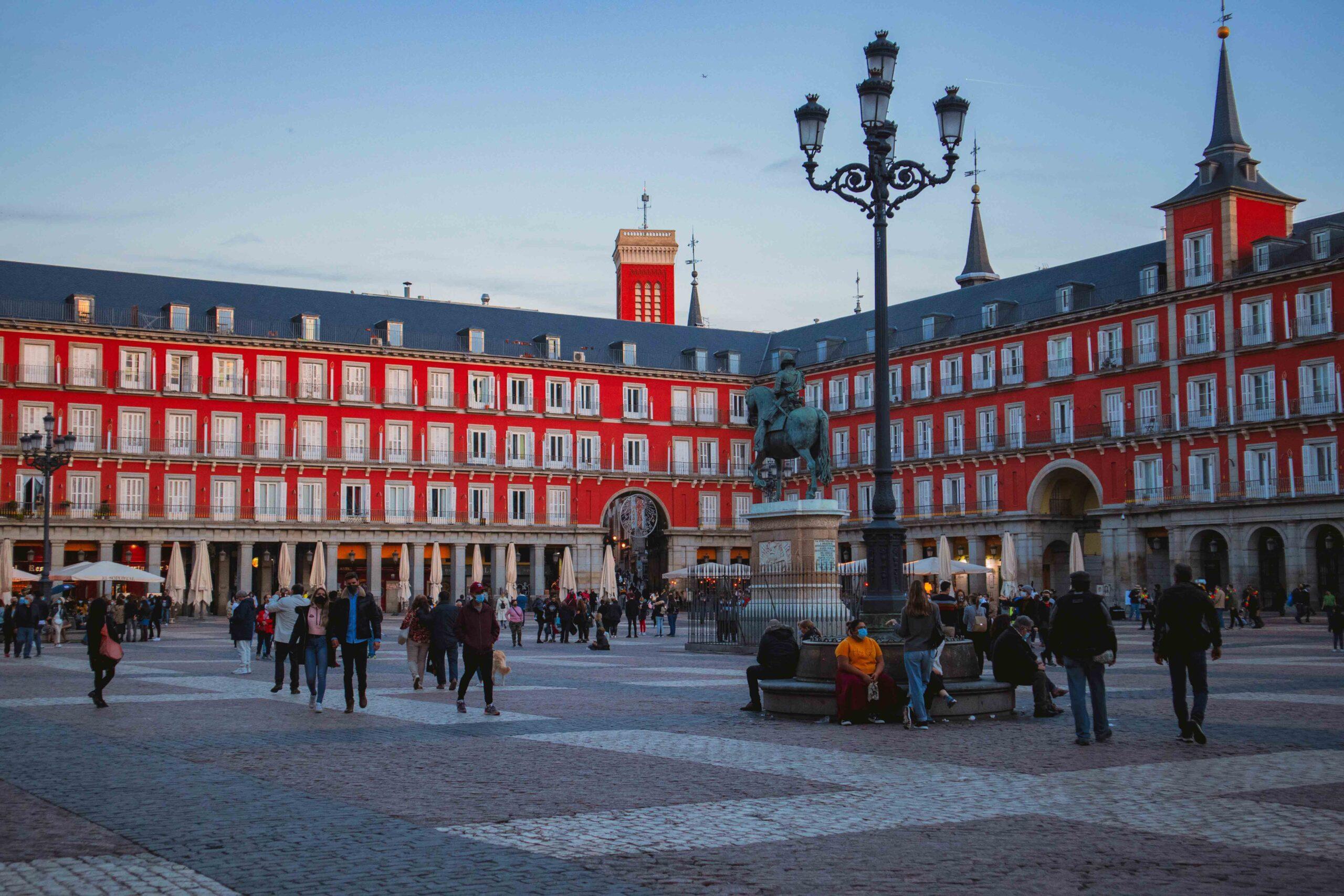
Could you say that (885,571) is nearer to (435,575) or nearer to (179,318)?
(435,575)

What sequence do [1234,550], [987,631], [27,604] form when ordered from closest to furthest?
[987,631] → [27,604] → [1234,550]

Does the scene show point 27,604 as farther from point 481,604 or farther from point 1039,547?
point 1039,547

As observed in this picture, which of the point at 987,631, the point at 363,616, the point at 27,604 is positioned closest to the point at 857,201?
the point at 363,616

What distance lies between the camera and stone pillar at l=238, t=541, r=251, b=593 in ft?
204

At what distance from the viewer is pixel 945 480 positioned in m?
65.2

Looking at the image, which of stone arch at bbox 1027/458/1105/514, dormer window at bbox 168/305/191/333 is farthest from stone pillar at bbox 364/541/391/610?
stone arch at bbox 1027/458/1105/514

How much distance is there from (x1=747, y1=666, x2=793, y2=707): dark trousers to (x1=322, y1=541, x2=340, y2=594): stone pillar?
52.3m

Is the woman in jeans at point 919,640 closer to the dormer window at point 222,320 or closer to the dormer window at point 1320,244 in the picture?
the dormer window at point 1320,244

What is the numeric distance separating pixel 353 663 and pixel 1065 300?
50.1m

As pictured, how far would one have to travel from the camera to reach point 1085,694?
11.5 metres

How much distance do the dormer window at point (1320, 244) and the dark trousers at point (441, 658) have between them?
42.1 m

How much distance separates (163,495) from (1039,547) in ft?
133

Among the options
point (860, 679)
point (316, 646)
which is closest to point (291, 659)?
point (316, 646)

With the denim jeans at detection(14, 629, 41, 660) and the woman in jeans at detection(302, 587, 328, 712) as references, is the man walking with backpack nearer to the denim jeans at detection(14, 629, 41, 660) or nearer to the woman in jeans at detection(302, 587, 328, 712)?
the woman in jeans at detection(302, 587, 328, 712)
